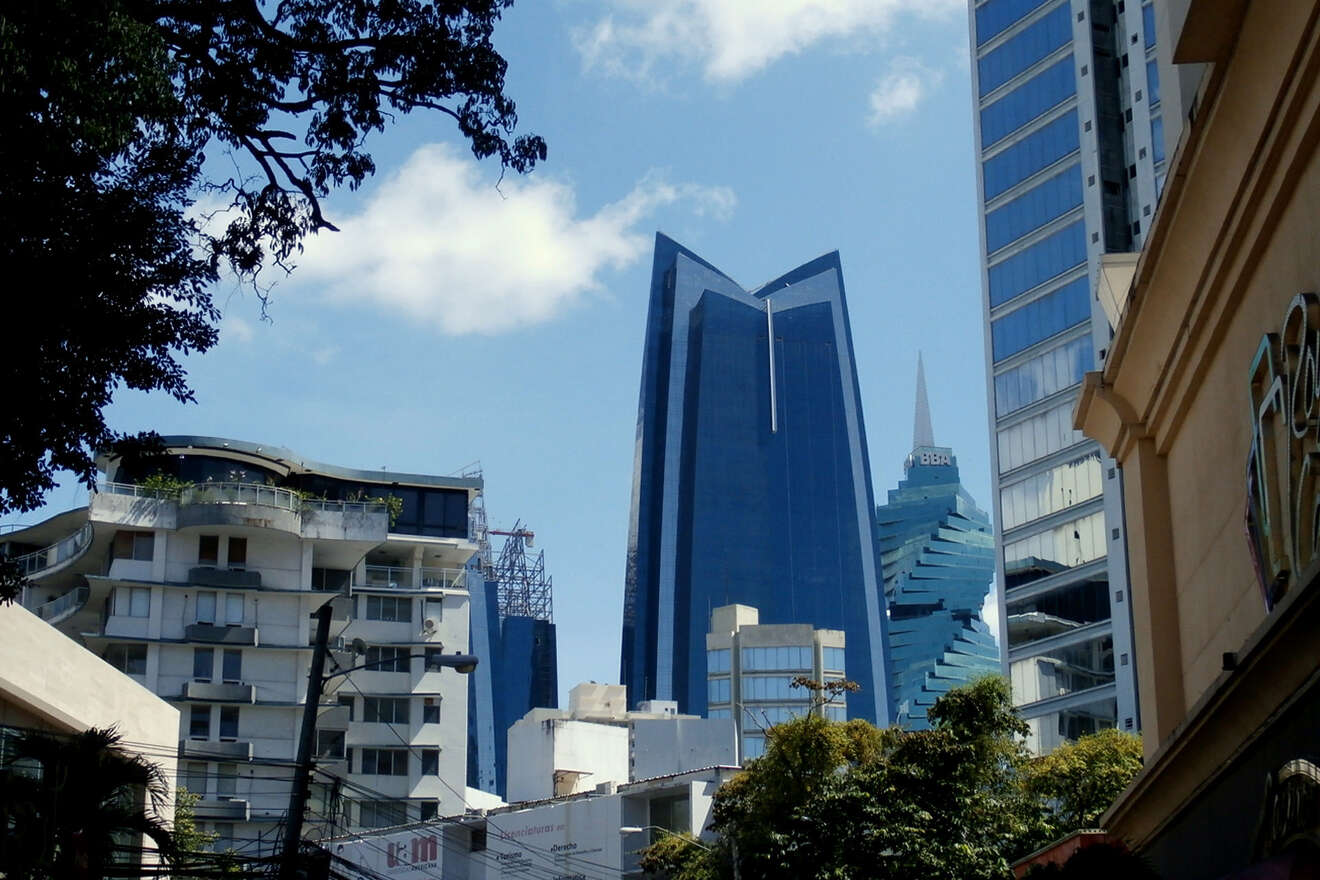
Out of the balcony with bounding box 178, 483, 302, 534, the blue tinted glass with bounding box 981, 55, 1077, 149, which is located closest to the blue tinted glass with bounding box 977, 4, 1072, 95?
the blue tinted glass with bounding box 981, 55, 1077, 149

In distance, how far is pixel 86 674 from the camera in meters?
28.1

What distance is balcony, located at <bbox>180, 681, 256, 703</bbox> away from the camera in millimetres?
73938

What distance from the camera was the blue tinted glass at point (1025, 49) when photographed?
86812mm

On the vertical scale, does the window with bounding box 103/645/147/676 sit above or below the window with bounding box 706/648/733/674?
below

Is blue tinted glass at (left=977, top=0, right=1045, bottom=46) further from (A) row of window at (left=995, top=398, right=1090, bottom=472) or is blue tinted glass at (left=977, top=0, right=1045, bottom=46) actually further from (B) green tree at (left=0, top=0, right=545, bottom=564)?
(B) green tree at (left=0, top=0, right=545, bottom=564)

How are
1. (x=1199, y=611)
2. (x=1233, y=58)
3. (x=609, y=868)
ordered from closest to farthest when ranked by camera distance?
1. (x=1233, y=58)
2. (x=1199, y=611)
3. (x=609, y=868)

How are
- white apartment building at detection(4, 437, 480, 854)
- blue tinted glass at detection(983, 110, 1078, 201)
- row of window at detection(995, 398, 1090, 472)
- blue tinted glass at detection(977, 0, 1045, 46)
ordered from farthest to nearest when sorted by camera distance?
blue tinted glass at detection(977, 0, 1045, 46)
blue tinted glass at detection(983, 110, 1078, 201)
row of window at detection(995, 398, 1090, 472)
white apartment building at detection(4, 437, 480, 854)

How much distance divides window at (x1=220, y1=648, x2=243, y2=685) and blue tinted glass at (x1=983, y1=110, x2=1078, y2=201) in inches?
1705

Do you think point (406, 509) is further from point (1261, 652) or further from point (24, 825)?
point (1261, 652)

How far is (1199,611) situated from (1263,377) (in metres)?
4.25

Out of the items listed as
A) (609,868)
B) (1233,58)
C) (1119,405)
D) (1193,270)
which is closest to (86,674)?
(1119,405)

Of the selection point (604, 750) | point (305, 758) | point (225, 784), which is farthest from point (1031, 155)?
point (305, 758)

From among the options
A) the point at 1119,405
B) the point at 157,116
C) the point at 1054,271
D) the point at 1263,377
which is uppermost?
the point at 1054,271

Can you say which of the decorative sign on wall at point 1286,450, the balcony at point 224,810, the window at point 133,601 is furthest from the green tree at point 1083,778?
the window at point 133,601
